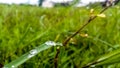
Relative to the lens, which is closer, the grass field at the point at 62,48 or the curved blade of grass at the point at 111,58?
the curved blade of grass at the point at 111,58

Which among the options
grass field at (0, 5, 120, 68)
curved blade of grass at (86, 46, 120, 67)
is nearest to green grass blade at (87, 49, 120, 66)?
curved blade of grass at (86, 46, 120, 67)

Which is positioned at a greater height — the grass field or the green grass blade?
the green grass blade

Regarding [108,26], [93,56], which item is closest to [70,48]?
[93,56]

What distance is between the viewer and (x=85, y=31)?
1593 mm

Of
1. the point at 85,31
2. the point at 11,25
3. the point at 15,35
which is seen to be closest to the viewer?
the point at 15,35

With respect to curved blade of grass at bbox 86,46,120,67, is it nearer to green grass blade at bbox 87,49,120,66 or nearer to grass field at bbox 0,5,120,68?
green grass blade at bbox 87,49,120,66

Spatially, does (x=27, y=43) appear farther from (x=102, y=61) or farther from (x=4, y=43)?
(x=102, y=61)

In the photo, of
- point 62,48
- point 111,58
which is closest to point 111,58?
point 111,58

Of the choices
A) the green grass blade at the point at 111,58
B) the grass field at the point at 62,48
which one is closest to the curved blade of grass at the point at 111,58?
the green grass blade at the point at 111,58

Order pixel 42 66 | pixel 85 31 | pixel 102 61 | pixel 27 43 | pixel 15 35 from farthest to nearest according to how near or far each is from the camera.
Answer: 1. pixel 85 31
2. pixel 15 35
3. pixel 27 43
4. pixel 42 66
5. pixel 102 61

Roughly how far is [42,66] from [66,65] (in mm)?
82

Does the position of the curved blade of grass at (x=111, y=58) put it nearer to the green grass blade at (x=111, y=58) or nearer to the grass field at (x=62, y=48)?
the green grass blade at (x=111, y=58)

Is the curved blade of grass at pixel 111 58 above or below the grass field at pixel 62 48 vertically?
above

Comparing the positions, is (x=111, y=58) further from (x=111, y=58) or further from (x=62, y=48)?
(x=62, y=48)
